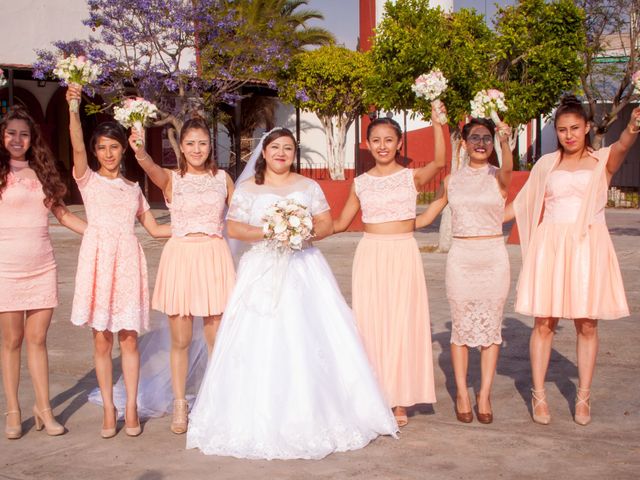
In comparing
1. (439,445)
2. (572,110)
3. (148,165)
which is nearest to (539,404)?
(439,445)

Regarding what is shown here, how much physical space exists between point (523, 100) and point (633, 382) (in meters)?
7.45

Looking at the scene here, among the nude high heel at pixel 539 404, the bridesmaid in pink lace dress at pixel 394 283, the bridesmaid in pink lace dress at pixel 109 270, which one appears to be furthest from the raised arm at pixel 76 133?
the nude high heel at pixel 539 404

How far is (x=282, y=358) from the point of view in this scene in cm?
499

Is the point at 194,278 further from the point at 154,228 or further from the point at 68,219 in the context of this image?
the point at 68,219

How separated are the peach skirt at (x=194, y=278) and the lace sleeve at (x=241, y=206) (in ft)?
0.89

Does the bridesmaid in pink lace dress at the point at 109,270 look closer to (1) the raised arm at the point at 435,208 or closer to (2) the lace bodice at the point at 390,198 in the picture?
(2) the lace bodice at the point at 390,198

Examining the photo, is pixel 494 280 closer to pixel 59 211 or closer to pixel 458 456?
pixel 458 456

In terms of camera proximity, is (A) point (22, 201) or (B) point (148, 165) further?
(B) point (148, 165)

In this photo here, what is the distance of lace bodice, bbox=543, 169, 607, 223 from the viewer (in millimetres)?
5324

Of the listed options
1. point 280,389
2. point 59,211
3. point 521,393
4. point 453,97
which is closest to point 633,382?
point 521,393

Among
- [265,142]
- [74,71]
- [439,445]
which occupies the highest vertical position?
[74,71]

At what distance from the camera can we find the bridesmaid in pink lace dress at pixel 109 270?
5277 mm

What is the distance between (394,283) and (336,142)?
22811 mm

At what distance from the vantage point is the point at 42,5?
71.4 feet
